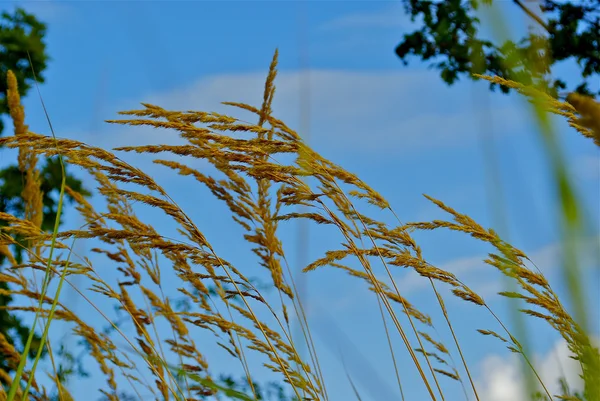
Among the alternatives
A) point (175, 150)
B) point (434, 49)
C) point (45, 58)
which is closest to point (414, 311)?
point (175, 150)

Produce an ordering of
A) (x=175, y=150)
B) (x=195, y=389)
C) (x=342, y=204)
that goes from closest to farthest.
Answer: (x=175, y=150), (x=342, y=204), (x=195, y=389)

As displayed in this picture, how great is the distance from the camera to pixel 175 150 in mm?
2174

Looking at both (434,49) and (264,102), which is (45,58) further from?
(264,102)

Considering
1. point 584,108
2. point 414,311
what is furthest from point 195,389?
point 584,108

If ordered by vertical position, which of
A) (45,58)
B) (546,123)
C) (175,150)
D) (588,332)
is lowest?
(588,332)

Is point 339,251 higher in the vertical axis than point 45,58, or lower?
lower

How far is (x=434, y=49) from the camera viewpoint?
7863mm

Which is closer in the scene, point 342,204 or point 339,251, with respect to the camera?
point 339,251

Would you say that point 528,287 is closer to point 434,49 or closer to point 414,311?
point 414,311

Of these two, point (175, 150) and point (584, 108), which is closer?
point (584, 108)

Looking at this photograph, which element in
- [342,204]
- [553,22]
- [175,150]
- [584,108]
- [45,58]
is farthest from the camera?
[45,58]

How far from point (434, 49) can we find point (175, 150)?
6.21 metres

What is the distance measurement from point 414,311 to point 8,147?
1.68 metres

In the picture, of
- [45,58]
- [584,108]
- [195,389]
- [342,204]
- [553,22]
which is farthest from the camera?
[45,58]
